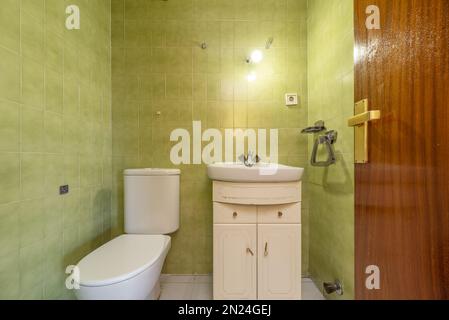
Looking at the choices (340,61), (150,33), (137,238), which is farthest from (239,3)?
(137,238)

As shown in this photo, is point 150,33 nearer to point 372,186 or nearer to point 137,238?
point 137,238

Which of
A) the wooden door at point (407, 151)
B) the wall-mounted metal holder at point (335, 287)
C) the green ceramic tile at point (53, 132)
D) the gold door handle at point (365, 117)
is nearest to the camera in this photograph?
the wooden door at point (407, 151)

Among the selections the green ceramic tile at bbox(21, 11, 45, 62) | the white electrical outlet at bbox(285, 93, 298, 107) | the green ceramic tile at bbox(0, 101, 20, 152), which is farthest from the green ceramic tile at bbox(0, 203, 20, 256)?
the white electrical outlet at bbox(285, 93, 298, 107)

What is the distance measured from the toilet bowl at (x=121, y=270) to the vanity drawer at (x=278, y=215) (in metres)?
0.57

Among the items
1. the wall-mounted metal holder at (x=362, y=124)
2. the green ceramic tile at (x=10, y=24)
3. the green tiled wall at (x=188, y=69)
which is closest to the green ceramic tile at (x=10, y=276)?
the green tiled wall at (x=188, y=69)

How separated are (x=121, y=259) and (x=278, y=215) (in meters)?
0.84

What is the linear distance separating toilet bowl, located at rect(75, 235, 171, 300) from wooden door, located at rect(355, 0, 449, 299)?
836mm

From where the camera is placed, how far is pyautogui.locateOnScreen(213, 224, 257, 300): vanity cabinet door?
1.14 m

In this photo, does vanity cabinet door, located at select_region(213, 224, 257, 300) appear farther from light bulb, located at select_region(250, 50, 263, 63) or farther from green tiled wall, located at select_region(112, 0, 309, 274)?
light bulb, located at select_region(250, 50, 263, 63)

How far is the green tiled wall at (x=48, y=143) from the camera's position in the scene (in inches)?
31.6

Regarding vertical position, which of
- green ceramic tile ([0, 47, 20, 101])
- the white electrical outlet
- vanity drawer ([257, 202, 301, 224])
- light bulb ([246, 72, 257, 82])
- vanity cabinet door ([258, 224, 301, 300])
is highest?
light bulb ([246, 72, 257, 82])

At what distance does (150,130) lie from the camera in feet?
4.93

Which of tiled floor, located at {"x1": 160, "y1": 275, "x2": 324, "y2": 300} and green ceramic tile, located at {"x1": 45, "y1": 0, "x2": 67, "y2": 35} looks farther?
tiled floor, located at {"x1": 160, "y1": 275, "x2": 324, "y2": 300}

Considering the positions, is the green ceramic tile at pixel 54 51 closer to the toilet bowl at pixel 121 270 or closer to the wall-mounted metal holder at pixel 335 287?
the toilet bowl at pixel 121 270
